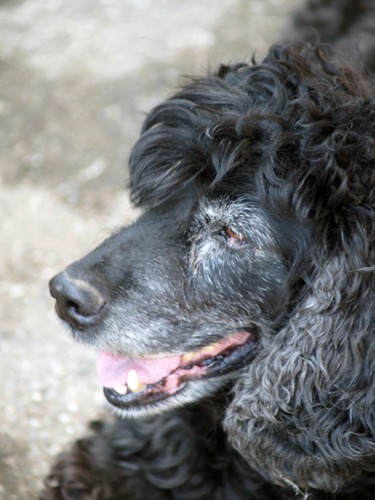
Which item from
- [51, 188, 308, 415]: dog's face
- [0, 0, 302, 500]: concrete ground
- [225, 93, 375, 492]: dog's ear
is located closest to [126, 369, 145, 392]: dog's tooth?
[51, 188, 308, 415]: dog's face

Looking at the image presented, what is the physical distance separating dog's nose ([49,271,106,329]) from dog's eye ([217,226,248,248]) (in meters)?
0.39

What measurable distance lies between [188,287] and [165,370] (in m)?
0.31

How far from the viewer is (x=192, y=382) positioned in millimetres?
2613

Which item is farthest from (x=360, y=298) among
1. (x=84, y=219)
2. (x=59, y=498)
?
(x=84, y=219)

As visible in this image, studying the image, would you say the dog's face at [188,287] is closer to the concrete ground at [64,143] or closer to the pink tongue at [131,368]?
the pink tongue at [131,368]

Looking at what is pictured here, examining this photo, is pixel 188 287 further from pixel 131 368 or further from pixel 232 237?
pixel 131 368

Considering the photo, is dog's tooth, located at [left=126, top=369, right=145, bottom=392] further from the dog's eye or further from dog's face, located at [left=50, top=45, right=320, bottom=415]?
the dog's eye

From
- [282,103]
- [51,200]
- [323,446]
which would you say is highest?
[51,200]

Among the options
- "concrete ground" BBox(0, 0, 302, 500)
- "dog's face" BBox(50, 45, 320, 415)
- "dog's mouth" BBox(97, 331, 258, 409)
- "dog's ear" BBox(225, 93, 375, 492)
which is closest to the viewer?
"dog's ear" BBox(225, 93, 375, 492)

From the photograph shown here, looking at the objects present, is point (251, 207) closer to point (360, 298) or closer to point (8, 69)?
point (360, 298)

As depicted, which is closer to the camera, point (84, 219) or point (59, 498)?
point (59, 498)

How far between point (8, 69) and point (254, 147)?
3.23 meters

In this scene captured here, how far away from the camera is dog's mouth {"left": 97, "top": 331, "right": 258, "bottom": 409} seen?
2592 mm

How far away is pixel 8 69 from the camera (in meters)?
5.27
